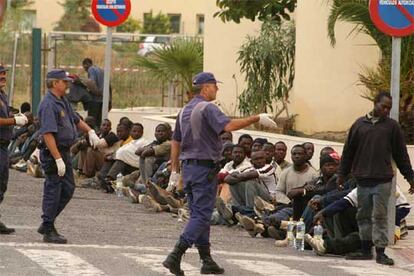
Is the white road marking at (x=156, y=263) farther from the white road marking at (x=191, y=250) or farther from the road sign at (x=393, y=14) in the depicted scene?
the road sign at (x=393, y=14)

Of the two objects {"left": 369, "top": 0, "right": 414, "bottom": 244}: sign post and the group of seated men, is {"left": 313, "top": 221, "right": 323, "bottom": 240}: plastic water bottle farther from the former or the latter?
{"left": 369, "top": 0, "right": 414, "bottom": 244}: sign post

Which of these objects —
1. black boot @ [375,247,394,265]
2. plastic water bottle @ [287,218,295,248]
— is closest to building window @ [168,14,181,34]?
plastic water bottle @ [287,218,295,248]

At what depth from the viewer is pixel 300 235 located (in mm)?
14695

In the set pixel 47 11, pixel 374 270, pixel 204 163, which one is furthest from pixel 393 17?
pixel 47 11

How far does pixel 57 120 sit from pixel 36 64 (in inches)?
571

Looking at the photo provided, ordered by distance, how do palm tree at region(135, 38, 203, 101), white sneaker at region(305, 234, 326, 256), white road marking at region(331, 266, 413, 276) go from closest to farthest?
white road marking at region(331, 266, 413, 276), white sneaker at region(305, 234, 326, 256), palm tree at region(135, 38, 203, 101)

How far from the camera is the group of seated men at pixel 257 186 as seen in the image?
14.5 m

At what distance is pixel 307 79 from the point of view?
858 inches

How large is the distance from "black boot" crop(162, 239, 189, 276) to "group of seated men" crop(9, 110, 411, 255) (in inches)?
86.4

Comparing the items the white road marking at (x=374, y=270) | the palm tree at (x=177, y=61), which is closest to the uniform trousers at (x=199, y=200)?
the white road marking at (x=374, y=270)

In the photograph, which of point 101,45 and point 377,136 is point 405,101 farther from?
point 101,45

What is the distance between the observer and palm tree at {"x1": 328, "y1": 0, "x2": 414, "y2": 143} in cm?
1969

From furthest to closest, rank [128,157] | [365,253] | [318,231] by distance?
[128,157] < [318,231] < [365,253]

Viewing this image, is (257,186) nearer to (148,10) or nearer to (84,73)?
(84,73)
